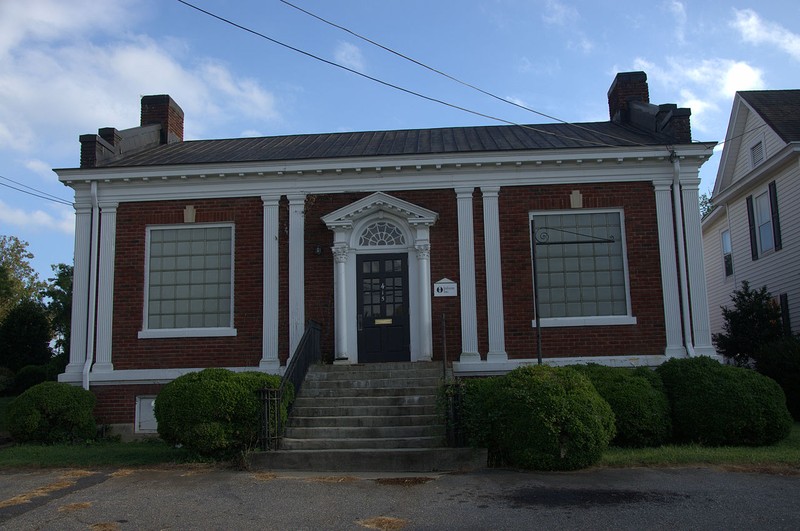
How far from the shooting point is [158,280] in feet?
44.8

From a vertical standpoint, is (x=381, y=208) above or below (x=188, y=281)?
above

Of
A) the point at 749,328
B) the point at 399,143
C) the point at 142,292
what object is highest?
the point at 399,143

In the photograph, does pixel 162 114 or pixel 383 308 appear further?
pixel 162 114

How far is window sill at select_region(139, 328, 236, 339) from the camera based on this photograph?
13.2 m

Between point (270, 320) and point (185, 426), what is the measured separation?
3777mm

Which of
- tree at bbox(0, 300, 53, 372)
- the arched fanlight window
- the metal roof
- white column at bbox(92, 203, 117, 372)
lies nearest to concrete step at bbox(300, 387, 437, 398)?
the arched fanlight window

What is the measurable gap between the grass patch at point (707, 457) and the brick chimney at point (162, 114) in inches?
519

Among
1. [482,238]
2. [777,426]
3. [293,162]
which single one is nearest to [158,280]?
[293,162]

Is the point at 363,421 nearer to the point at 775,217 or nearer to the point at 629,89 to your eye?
the point at 629,89

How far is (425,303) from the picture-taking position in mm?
13023

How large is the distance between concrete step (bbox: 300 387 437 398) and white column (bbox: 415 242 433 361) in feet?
4.99

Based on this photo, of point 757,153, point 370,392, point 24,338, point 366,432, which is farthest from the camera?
point 24,338

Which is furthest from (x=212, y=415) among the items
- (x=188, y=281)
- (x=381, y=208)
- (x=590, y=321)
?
(x=590, y=321)

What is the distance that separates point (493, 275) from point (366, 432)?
169 inches
